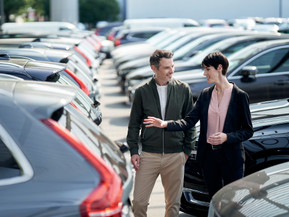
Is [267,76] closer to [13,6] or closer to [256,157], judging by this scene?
[256,157]

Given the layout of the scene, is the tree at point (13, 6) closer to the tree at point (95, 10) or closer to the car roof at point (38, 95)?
the tree at point (95, 10)

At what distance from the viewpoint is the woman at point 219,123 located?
14.6 feet

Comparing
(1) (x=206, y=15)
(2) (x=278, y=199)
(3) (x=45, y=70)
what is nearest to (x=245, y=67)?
(3) (x=45, y=70)

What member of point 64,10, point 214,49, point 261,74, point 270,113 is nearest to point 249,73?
point 261,74

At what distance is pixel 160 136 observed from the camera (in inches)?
183

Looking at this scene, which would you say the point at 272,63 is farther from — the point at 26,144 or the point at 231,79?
the point at 26,144

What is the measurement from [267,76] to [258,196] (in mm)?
6194

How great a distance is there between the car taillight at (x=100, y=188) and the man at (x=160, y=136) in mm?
1789

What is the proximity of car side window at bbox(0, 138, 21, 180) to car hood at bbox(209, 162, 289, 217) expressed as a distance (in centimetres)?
141

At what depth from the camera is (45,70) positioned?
503 centimetres

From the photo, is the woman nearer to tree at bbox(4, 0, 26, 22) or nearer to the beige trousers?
the beige trousers

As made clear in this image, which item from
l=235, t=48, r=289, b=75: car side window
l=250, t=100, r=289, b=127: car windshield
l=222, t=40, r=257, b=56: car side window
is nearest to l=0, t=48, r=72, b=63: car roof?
l=250, t=100, r=289, b=127: car windshield

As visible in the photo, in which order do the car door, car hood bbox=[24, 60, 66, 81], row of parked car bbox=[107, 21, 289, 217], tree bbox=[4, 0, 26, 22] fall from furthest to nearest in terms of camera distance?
tree bbox=[4, 0, 26, 22], the car door, car hood bbox=[24, 60, 66, 81], row of parked car bbox=[107, 21, 289, 217]

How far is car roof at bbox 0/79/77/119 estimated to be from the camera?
9.39 feet
